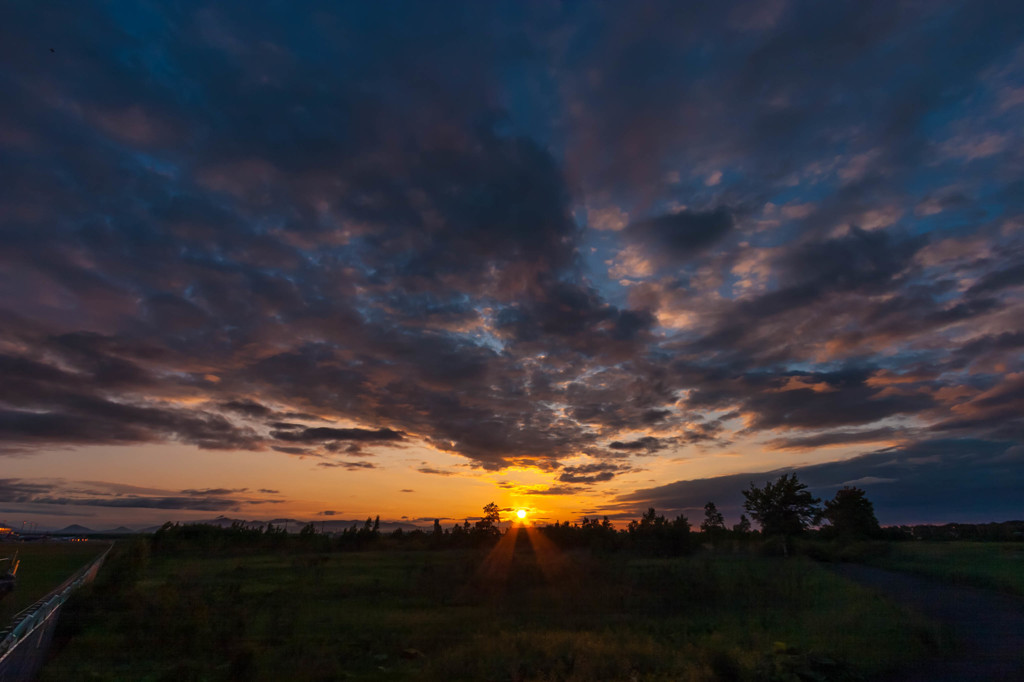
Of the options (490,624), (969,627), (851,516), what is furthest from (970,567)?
(851,516)

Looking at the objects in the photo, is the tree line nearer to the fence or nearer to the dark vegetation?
the dark vegetation

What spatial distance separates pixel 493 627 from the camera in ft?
75.0

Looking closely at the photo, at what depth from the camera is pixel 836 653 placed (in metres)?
13.9

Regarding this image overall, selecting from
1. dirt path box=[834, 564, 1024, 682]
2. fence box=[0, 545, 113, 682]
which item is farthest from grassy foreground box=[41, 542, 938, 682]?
fence box=[0, 545, 113, 682]

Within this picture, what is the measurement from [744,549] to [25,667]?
74.9m

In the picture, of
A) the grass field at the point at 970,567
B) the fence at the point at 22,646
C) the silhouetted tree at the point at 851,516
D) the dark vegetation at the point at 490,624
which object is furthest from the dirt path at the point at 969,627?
the silhouetted tree at the point at 851,516

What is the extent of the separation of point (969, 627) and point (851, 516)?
74.4m

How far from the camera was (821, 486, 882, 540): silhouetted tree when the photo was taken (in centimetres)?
7825

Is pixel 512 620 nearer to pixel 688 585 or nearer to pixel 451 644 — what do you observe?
pixel 451 644

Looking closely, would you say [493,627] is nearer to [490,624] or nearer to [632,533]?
[490,624]

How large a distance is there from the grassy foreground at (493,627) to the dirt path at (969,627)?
2.93 feet

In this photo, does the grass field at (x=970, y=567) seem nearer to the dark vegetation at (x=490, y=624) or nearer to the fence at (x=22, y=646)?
the dark vegetation at (x=490, y=624)

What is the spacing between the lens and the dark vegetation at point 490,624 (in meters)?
14.8

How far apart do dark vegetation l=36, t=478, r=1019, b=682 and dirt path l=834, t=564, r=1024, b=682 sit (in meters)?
0.77
